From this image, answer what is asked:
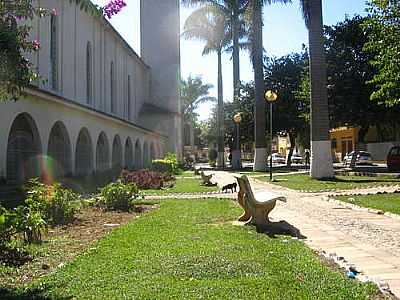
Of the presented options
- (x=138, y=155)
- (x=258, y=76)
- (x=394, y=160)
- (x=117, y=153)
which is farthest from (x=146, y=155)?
(x=394, y=160)

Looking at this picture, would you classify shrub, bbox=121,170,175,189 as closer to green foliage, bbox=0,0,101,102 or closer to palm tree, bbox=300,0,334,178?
palm tree, bbox=300,0,334,178

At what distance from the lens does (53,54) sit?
25750mm

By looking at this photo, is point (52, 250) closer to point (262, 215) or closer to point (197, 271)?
point (197, 271)

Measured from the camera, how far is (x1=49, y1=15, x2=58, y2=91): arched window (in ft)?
83.2

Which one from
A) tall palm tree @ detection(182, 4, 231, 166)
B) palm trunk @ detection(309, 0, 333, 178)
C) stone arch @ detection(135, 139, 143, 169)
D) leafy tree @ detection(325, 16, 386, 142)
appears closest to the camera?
palm trunk @ detection(309, 0, 333, 178)

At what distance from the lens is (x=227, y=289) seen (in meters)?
5.25

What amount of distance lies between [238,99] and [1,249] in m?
41.3

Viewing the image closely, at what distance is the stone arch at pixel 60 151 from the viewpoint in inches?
884

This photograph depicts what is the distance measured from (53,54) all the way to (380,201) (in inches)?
680

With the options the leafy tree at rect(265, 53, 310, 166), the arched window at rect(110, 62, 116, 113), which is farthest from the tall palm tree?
the arched window at rect(110, 62, 116, 113)

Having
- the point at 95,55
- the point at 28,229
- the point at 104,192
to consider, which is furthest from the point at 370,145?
the point at 28,229

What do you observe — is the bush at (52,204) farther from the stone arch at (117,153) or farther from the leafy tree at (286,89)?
the leafy tree at (286,89)

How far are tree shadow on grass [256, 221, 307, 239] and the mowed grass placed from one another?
1.21 feet

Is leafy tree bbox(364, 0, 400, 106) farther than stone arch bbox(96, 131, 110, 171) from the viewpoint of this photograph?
No
